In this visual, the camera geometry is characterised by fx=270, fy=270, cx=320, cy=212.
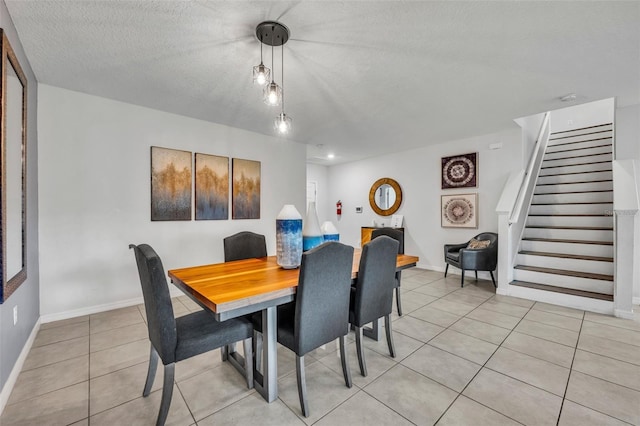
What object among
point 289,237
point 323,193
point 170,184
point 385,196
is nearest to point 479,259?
point 385,196

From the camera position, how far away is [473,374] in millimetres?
1994

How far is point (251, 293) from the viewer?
4.78 ft

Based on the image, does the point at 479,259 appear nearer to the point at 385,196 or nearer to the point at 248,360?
the point at 385,196

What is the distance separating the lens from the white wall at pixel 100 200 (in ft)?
9.45

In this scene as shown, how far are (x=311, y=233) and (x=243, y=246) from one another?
97 cm

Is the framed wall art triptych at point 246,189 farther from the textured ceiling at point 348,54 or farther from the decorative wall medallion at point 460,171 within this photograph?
the decorative wall medallion at point 460,171

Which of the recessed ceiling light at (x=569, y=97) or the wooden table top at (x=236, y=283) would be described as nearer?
the wooden table top at (x=236, y=283)

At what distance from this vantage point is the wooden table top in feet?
4.52

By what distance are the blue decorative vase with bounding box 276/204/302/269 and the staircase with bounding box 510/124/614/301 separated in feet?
11.4

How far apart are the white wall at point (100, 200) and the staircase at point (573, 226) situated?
475 cm

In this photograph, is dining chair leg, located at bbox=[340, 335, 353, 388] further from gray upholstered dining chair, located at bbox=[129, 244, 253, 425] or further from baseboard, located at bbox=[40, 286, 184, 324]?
baseboard, located at bbox=[40, 286, 184, 324]

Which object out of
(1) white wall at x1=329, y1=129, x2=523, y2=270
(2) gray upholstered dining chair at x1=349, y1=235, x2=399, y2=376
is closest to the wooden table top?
(2) gray upholstered dining chair at x1=349, y1=235, x2=399, y2=376

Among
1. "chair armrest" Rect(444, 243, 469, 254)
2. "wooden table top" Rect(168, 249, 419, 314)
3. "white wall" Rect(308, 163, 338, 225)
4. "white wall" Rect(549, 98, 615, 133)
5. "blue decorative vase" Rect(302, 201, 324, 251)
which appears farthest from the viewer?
"white wall" Rect(308, 163, 338, 225)

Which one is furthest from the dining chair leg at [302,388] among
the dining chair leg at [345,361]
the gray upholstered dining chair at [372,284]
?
the gray upholstered dining chair at [372,284]
